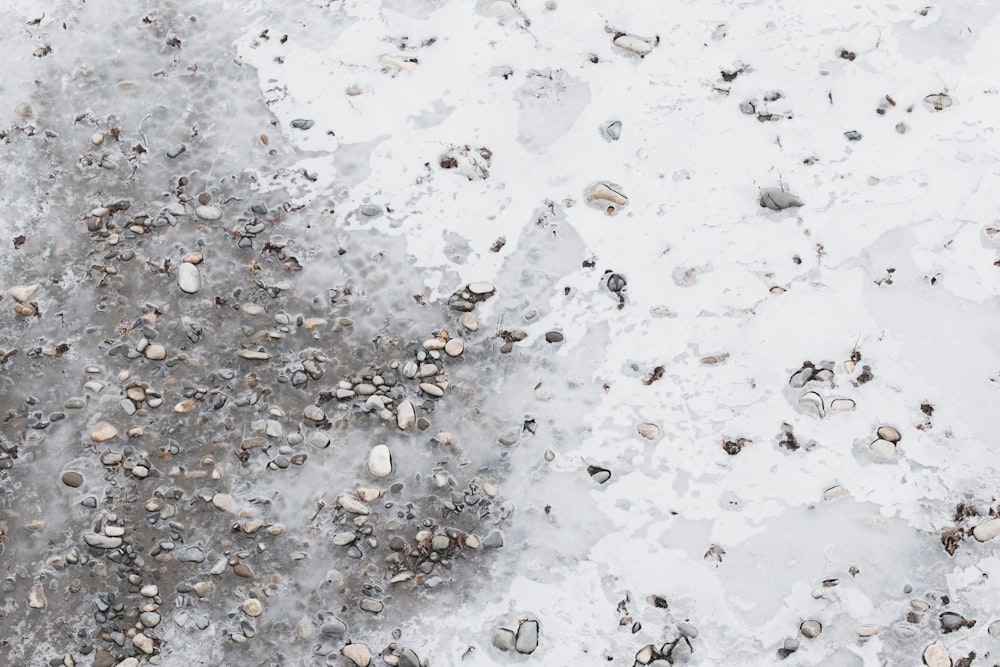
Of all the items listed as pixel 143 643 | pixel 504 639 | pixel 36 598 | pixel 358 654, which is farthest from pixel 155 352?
pixel 504 639

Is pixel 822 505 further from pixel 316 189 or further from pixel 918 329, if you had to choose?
pixel 316 189

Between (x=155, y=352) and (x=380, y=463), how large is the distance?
1.85 metres

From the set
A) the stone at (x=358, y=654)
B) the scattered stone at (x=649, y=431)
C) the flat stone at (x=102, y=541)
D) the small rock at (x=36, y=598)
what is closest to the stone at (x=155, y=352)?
the flat stone at (x=102, y=541)

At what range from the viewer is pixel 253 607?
5.47 m

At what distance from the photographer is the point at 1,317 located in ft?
20.7

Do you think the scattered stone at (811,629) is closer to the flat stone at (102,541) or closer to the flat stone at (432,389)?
the flat stone at (432,389)

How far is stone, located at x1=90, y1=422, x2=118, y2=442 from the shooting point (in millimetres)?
5887

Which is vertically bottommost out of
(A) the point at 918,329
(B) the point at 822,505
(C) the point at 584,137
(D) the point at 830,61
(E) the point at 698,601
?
(E) the point at 698,601

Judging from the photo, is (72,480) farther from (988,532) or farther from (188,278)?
(988,532)

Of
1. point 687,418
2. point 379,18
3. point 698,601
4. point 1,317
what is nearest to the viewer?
point 698,601

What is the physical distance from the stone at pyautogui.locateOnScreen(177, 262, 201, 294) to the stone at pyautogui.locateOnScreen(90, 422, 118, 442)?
1.11m

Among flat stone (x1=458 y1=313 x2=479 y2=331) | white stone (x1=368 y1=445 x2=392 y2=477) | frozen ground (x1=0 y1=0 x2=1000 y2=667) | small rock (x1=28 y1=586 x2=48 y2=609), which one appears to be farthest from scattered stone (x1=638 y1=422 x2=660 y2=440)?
small rock (x1=28 y1=586 x2=48 y2=609)

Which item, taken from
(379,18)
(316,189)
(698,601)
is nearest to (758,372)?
(698,601)

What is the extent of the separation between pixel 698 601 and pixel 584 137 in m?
3.48
